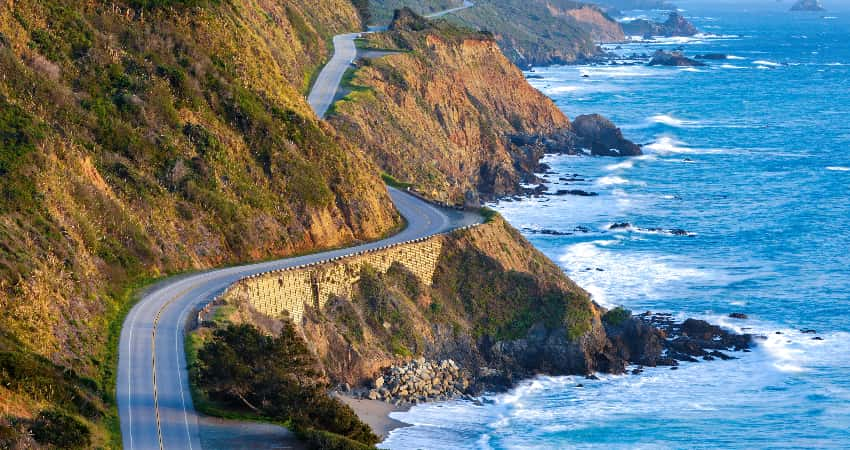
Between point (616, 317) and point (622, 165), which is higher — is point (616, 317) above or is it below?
below

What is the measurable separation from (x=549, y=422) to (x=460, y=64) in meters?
64.5

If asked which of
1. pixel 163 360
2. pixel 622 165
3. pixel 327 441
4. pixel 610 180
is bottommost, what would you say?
pixel 610 180

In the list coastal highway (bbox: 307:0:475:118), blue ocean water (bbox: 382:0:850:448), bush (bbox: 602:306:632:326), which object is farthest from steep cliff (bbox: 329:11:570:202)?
bush (bbox: 602:306:632:326)

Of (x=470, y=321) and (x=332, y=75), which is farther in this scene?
(x=332, y=75)

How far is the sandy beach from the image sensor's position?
45.7 meters

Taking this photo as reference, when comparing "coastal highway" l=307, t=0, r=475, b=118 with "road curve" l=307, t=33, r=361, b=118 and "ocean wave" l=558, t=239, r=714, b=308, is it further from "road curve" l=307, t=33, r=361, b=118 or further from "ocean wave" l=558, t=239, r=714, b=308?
"ocean wave" l=558, t=239, r=714, b=308

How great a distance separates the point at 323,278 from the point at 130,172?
9.25 metres

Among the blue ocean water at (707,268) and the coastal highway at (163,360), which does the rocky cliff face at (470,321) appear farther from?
the coastal highway at (163,360)

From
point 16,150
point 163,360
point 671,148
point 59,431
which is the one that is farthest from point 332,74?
point 59,431

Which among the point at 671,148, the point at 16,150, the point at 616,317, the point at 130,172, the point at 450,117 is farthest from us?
the point at 671,148

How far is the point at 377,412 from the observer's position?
47.4 metres

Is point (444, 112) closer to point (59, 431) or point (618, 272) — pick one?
point (618, 272)

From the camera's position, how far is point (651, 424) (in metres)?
49.2

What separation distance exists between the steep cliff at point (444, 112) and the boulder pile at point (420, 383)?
2474 cm
